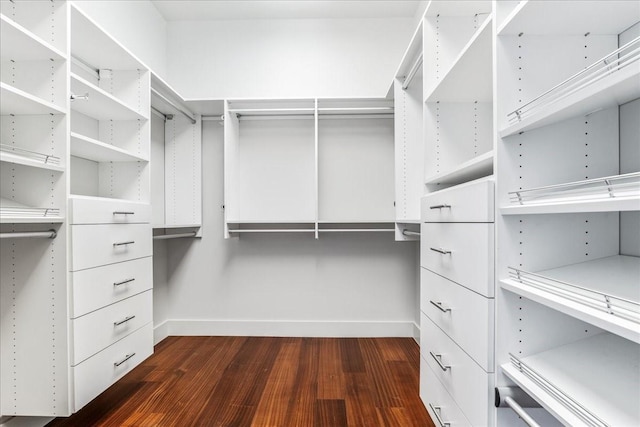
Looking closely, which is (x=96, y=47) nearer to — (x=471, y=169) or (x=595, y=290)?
(x=471, y=169)

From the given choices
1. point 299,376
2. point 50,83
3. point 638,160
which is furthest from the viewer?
point 299,376

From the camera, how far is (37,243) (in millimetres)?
1353

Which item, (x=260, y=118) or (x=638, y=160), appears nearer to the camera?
(x=638, y=160)

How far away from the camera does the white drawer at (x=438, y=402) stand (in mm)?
1195

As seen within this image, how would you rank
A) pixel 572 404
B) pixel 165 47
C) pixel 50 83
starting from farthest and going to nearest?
pixel 165 47 → pixel 50 83 → pixel 572 404

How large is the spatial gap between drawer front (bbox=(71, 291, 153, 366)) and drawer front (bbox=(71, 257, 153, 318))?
0.03 m

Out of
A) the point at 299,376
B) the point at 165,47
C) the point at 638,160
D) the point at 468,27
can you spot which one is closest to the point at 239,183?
the point at 165,47

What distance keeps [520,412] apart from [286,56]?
279cm

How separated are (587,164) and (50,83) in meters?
2.01

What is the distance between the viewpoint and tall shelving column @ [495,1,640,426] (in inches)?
34.0

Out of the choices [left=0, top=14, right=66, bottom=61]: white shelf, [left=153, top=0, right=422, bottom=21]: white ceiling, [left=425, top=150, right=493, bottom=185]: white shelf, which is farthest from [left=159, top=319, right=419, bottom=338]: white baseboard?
[left=153, top=0, right=422, bottom=21]: white ceiling

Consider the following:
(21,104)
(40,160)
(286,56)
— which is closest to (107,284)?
(40,160)

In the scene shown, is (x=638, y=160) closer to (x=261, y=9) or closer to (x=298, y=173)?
(x=298, y=173)

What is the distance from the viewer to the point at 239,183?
109 inches
